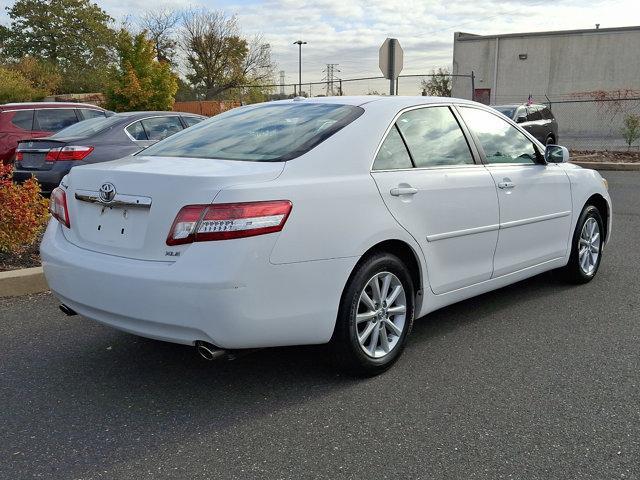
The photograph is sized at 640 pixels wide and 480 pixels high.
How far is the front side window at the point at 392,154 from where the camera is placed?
365 cm

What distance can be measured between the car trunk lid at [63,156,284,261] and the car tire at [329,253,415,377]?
0.77 m

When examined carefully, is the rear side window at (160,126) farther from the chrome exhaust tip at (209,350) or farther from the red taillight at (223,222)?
the chrome exhaust tip at (209,350)

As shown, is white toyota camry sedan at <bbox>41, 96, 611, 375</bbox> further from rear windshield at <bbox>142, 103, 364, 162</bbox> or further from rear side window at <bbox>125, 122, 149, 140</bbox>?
rear side window at <bbox>125, 122, 149, 140</bbox>

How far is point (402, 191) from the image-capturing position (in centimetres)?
363

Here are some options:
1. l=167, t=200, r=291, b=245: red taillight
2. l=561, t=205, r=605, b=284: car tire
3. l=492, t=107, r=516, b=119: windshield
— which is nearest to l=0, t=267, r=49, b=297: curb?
l=167, t=200, r=291, b=245: red taillight

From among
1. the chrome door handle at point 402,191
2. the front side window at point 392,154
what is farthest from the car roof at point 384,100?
the chrome door handle at point 402,191

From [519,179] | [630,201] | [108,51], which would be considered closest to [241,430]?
[519,179]

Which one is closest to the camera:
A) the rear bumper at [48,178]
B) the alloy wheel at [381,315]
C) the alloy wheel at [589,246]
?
the alloy wheel at [381,315]

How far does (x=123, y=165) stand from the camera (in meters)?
3.46

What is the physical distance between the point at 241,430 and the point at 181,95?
40.6 meters

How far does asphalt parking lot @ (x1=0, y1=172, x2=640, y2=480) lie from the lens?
107 inches

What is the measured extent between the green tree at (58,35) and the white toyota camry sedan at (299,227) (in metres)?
50.2

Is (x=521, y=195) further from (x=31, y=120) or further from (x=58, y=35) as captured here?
(x=58, y=35)

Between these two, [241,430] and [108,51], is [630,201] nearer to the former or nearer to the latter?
[241,430]
